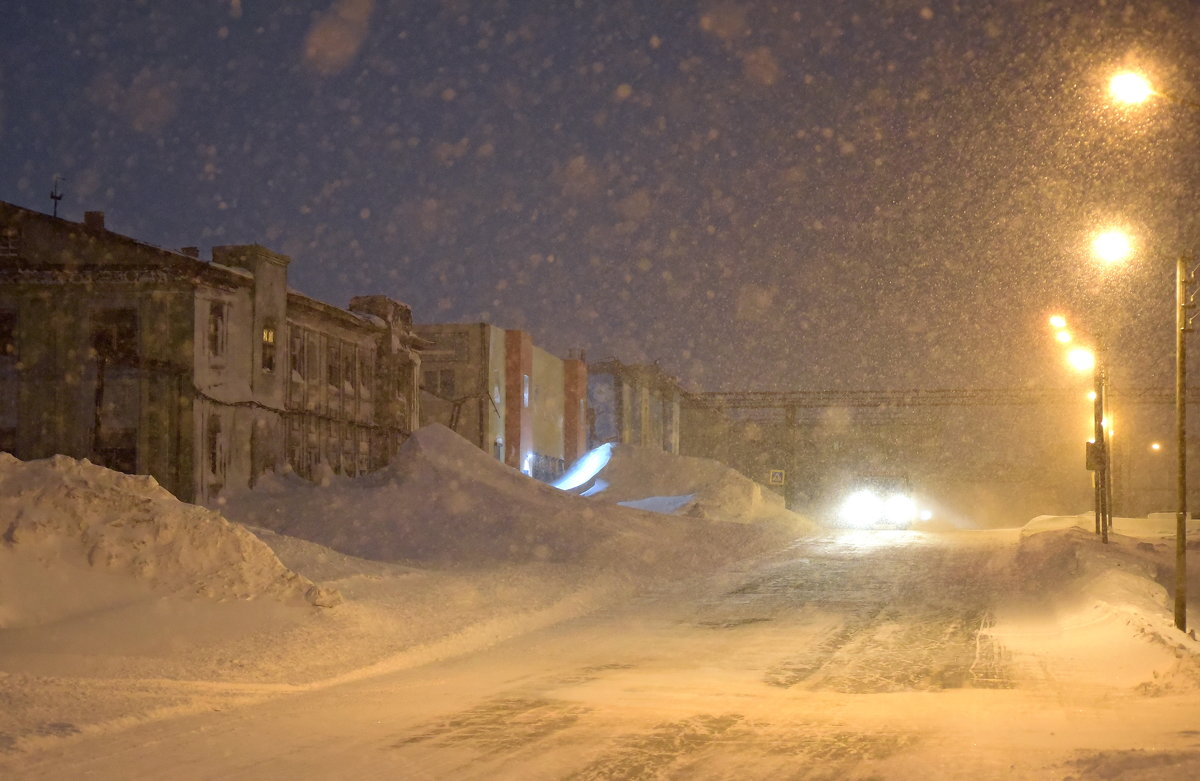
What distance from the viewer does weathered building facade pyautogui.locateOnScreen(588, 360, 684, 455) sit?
7706 centimetres

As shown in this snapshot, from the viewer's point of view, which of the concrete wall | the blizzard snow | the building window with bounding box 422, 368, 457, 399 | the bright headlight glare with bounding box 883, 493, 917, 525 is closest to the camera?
the blizzard snow

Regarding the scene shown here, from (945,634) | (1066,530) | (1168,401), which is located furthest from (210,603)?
Answer: (1168,401)

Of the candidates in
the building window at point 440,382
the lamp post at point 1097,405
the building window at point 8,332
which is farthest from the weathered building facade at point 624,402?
the building window at point 8,332

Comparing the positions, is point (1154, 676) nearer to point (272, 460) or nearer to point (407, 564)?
point (407, 564)

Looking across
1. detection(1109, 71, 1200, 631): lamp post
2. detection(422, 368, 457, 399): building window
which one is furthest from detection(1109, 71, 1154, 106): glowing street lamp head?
detection(422, 368, 457, 399): building window

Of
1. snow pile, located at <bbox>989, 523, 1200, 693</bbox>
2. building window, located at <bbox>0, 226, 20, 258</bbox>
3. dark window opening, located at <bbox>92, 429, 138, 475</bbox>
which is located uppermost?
building window, located at <bbox>0, 226, 20, 258</bbox>

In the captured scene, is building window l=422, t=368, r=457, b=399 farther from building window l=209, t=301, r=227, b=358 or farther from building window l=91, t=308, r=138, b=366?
building window l=91, t=308, r=138, b=366

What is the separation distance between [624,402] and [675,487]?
82.1 ft

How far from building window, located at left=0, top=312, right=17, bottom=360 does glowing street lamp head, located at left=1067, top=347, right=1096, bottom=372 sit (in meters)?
29.2

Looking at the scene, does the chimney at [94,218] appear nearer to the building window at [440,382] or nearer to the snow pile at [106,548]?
the snow pile at [106,548]

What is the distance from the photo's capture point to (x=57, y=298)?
1270 inches

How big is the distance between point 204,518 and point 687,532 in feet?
67.9

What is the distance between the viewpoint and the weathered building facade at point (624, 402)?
77062mm

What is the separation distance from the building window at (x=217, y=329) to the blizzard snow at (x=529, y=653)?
8.66 meters
